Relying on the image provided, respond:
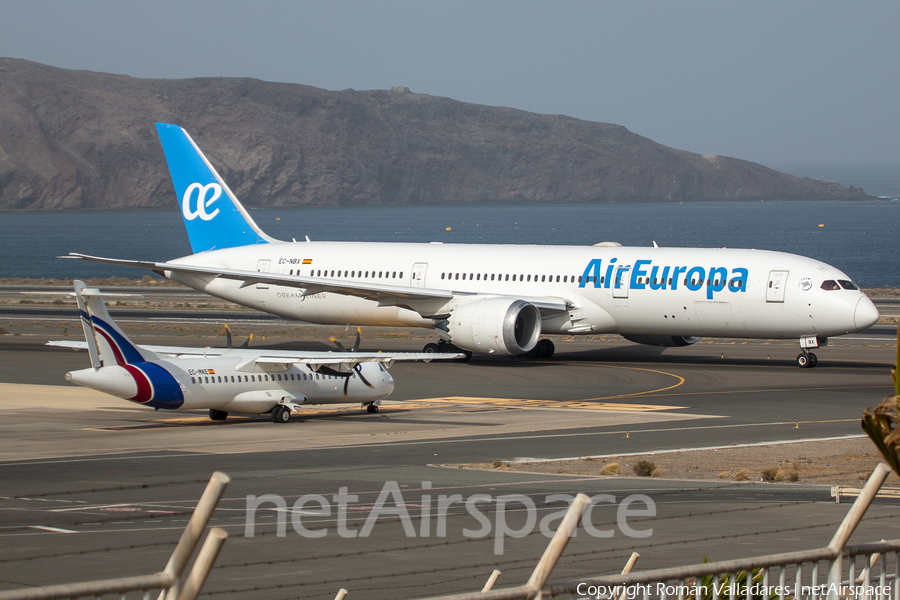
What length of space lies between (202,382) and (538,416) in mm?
9059

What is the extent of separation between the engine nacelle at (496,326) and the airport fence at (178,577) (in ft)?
118

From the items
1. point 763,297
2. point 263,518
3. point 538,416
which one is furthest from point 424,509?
point 763,297

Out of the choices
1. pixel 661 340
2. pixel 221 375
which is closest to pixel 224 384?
pixel 221 375

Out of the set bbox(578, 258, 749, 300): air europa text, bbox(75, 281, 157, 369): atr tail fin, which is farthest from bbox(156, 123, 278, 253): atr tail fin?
bbox(75, 281, 157, 369): atr tail fin

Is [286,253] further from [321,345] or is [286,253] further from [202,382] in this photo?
[202,382]

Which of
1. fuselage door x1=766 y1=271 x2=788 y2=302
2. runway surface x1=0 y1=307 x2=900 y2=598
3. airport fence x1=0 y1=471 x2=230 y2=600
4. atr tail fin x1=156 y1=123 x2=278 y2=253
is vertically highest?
atr tail fin x1=156 y1=123 x2=278 y2=253

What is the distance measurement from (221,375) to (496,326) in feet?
45.3

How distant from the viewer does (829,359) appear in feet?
152

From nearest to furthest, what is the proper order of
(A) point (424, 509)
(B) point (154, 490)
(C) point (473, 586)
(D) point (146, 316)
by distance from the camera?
1. (C) point (473, 586)
2. (A) point (424, 509)
3. (B) point (154, 490)
4. (D) point (146, 316)

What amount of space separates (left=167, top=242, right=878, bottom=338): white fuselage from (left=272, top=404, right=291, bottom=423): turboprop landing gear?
48.5 ft

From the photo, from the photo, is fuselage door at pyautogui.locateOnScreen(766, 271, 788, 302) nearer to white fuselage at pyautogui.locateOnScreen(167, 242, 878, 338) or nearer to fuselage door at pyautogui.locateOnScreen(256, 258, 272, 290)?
white fuselage at pyautogui.locateOnScreen(167, 242, 878, 338)

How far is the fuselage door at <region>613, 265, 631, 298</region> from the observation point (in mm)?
43062

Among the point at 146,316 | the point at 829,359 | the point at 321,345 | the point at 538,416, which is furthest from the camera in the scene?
the point at 146,316

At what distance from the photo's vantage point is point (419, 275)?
48.0 metres
